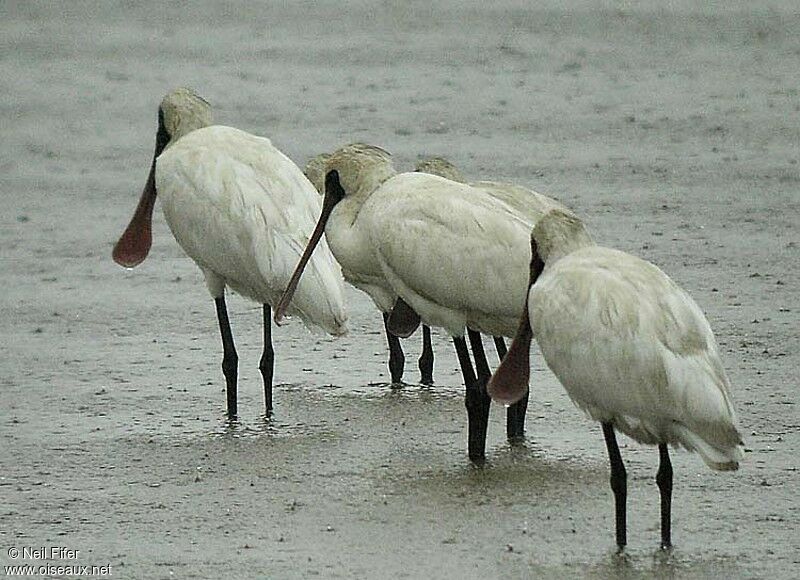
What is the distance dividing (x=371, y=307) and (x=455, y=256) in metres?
2.81

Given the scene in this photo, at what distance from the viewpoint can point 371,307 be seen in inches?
444

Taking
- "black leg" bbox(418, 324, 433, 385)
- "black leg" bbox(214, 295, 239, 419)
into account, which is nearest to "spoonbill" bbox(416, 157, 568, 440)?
"black leg" bbox(418, 324, 433, 385)

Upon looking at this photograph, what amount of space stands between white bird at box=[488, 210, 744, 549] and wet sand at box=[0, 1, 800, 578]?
426 mm

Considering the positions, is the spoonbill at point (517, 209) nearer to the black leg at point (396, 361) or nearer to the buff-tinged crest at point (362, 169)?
the buff-tinged crest at point (362, 169)

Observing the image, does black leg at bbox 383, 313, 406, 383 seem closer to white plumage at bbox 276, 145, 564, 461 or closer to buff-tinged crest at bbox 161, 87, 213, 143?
white plumage at bbox 276, 145, 564, 461

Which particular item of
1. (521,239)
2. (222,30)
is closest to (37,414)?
(521,239)

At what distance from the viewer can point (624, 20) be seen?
814 inches

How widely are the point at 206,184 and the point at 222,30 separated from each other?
469 inches

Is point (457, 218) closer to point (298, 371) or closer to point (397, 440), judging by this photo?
point (397, 440)

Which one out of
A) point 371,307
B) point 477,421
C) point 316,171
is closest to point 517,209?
point 477,421

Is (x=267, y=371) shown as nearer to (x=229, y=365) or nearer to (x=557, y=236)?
(x=229, y=365)

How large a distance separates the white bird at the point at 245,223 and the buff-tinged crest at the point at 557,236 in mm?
1969

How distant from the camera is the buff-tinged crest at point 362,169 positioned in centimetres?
916

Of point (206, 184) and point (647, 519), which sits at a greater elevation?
point (206, 184)
